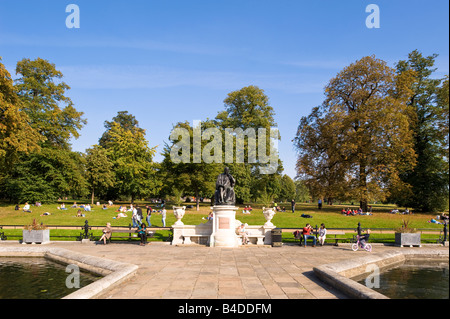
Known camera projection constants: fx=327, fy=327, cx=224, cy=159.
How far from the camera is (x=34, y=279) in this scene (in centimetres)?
991

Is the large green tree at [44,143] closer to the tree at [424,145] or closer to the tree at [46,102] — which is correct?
the tree at [46,102]

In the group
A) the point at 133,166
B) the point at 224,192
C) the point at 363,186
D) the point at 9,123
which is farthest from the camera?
the point at 133,166

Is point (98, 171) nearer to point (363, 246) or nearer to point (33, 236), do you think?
point (33, 236)

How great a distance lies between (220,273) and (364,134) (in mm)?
30711

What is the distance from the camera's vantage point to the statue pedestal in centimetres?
1664

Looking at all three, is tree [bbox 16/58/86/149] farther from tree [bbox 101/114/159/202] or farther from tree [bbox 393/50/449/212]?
tree [bbox 393/50/449/212]

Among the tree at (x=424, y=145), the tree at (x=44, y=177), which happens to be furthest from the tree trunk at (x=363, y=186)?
the tree at (x=44, y=177)

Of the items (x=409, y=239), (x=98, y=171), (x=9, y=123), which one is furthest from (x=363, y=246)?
(x=98, y=171)

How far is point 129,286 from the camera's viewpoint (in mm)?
8250

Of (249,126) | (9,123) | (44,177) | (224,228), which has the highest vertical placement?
(249,126)

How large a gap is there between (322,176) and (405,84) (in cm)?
1365

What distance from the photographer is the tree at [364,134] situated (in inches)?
1374
